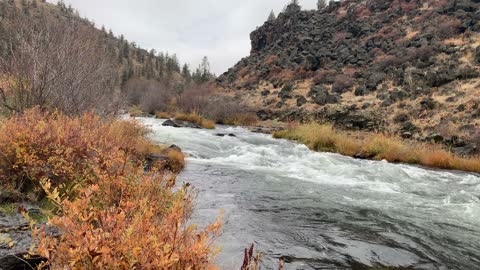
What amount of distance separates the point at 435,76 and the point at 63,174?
84.1 ft

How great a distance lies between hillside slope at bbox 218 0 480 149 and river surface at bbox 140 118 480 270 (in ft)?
23.5

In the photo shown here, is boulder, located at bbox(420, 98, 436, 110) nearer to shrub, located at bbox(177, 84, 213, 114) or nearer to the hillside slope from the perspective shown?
the hillside slope

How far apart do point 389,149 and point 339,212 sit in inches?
340

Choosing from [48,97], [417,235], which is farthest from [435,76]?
[48,97]

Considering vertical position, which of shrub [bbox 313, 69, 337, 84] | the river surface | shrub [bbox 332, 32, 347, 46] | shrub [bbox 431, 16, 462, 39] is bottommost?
the river surface

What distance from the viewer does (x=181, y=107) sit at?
35969mm

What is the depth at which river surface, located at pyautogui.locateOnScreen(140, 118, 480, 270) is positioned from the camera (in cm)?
501

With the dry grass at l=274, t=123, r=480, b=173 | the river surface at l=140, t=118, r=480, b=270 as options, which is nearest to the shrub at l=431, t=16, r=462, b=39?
the dry grass at l=274, t=123, r=480, b=173

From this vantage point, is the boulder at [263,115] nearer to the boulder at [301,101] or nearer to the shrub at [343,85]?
the boulder at [301,101]

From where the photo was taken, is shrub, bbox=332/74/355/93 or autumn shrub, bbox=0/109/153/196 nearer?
autumn shrub, bbox=0/109/153/196

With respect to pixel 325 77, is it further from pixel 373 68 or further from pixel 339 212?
pixel 339 212

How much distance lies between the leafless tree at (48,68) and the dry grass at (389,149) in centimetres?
980

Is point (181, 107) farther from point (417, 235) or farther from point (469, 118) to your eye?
point (417, 235)

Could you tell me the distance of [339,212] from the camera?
7125 mm
